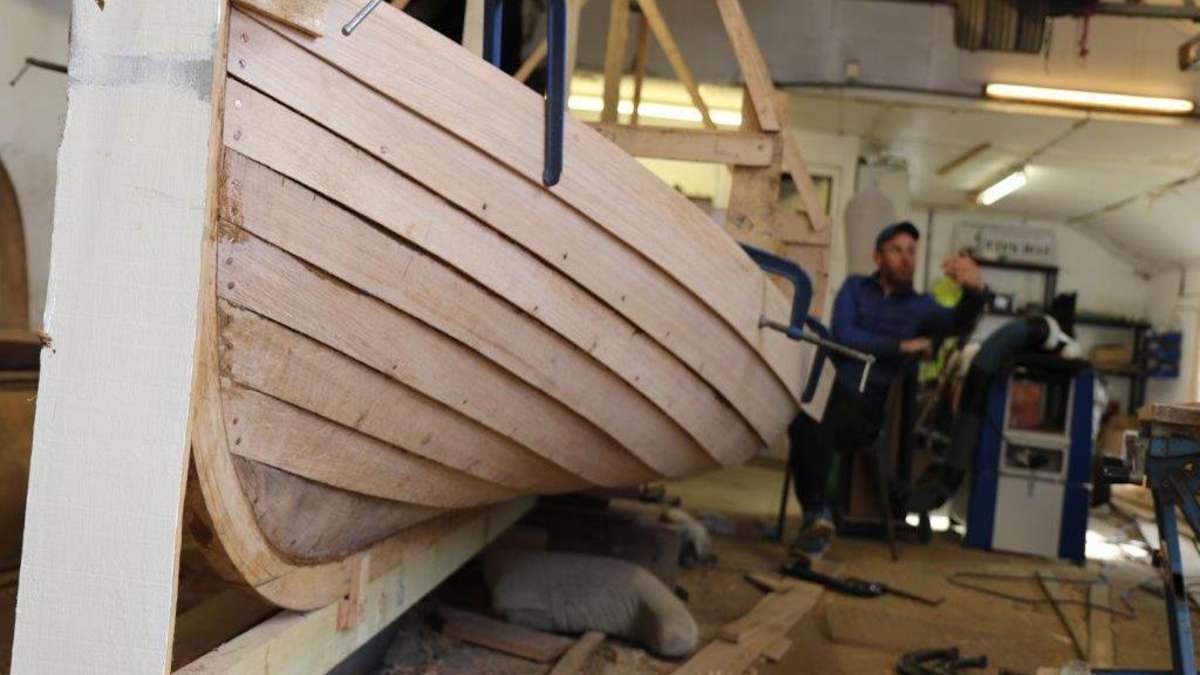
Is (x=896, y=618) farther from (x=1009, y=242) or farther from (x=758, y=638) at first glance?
(x=1009, y=242)

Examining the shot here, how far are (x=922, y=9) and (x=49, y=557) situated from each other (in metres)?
6.77

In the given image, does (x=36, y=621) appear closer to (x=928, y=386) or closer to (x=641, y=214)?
(x=641, y=214)

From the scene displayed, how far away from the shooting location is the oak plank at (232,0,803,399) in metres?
1.57

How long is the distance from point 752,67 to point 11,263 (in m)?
3.04

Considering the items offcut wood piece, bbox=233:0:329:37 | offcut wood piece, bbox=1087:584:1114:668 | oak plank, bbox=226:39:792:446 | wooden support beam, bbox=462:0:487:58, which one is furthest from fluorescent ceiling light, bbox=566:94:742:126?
offcut wood piece, bbox=233:0:329:37

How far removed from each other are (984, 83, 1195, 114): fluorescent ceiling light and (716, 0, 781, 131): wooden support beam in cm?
446

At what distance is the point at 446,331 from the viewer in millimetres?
1808

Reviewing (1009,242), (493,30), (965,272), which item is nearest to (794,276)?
(493,30)

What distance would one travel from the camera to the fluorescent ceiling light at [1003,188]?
920cm

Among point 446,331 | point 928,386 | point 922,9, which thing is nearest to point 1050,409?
point 928,386

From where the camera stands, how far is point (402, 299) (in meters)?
1.72

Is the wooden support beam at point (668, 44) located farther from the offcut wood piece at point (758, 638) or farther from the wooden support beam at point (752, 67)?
the offcut wood piece at point (758, 638)

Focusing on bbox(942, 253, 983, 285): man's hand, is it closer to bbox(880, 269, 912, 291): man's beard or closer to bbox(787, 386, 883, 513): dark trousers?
bbox(880, 269, 912, 291): man's beard

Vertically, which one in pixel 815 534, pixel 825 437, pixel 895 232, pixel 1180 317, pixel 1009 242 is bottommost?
pixel 815 534
